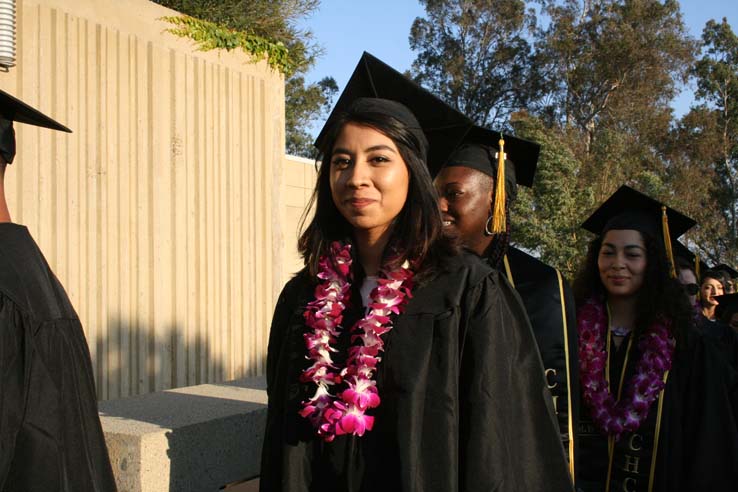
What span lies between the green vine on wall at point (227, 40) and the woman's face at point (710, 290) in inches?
208

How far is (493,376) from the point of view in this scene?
2.05 metres

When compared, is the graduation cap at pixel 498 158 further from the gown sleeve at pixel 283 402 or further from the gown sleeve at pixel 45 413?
the gown sleeve at pixel 45 413

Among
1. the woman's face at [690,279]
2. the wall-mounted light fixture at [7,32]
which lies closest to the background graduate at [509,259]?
the woman's face at [690,279]

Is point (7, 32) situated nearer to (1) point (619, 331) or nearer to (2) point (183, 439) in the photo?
(2) point (183, 439)

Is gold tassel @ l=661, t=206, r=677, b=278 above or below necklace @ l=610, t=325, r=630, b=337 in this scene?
above

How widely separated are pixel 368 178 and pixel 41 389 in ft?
3.68

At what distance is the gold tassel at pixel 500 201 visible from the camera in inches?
124

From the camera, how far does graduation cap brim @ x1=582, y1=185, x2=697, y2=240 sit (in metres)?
3.93

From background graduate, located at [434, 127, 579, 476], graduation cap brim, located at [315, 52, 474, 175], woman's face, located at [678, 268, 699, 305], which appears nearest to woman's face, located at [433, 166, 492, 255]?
background graduate, located at [434, 127, 579, 476]

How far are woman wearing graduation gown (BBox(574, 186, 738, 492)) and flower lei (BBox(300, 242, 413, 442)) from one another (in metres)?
1.71

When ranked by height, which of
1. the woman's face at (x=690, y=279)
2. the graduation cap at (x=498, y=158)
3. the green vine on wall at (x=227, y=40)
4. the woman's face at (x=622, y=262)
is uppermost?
the green vine on wall at (x=227, y=40)

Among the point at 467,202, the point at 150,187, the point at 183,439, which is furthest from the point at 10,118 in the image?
the point at 150,187

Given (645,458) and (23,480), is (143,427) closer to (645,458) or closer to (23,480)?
(23,480)

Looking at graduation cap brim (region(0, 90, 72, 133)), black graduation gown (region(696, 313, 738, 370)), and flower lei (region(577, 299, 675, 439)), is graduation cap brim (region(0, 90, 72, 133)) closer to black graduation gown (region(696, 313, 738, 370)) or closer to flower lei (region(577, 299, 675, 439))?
flower lei (region(577, 299, 675, 439))
